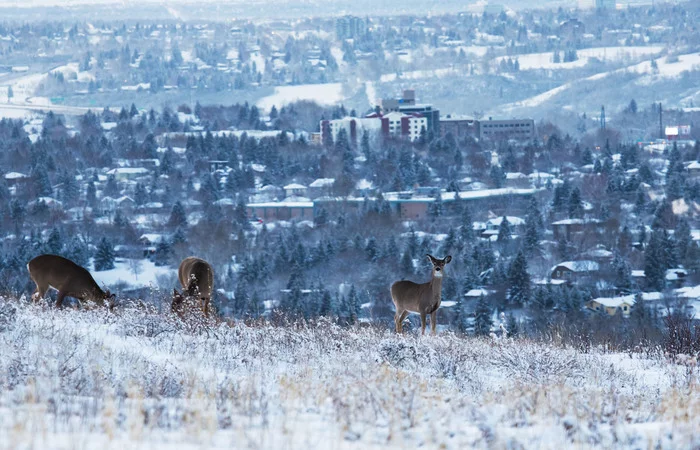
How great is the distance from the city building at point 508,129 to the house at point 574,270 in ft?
341

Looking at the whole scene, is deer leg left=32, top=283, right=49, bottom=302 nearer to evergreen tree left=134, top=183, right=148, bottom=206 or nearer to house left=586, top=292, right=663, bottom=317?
house left=586, top=292, right=663, bottom=317

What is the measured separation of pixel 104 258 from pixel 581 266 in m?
32.4

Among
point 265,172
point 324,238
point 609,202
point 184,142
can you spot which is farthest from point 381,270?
point 184,142

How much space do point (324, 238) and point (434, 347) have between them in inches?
3603

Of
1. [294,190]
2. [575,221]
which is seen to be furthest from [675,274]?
[294,190]

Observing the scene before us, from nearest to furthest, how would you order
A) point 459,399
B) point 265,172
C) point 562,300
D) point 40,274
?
point 459,399, point 40,274, point 562,300, point 265,172

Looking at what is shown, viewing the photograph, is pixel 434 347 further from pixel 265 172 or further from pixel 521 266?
pixel 265 172

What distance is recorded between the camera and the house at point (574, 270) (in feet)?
281

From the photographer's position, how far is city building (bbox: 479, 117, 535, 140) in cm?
19325

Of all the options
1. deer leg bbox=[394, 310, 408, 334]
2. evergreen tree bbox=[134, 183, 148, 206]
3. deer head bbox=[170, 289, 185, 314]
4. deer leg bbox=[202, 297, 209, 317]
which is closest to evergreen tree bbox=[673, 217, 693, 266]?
evergreen tree bbox=[134, 183, 148, 206]

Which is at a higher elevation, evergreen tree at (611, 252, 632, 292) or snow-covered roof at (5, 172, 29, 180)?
evergreen tree at (611, 252, 632, 292)

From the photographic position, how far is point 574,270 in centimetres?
8719

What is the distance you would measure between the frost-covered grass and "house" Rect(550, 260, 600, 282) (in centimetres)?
7576

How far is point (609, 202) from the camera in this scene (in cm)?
12531
